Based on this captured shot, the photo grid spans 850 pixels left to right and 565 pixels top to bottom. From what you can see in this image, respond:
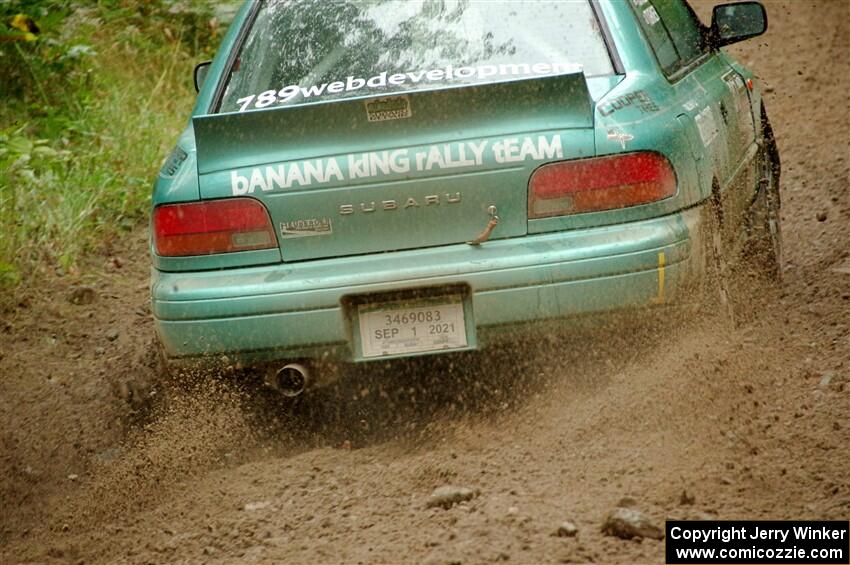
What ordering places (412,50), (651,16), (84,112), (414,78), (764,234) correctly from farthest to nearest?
(84,112) → (764,234) → (651,16) → (412,50) → (414,78)

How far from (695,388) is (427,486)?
3.29 ft

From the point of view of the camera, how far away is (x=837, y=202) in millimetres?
6945

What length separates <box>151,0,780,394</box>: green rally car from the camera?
397 cm

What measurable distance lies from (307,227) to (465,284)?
558 millimetres

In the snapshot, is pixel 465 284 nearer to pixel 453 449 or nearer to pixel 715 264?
pixel 453 449

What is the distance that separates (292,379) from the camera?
13.6 feet

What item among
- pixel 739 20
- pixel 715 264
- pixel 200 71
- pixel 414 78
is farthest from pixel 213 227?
pixel 739 20

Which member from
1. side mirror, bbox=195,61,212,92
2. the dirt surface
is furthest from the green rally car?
side mirror, bbox=195,61,212,92

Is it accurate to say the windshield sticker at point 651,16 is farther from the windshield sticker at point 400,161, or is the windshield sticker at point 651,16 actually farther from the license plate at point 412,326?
the license plate at point 412,326

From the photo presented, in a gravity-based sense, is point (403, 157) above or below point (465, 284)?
above

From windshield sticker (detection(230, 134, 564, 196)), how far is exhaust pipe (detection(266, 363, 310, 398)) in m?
0.59

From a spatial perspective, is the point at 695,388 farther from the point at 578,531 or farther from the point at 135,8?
the point at 135,8

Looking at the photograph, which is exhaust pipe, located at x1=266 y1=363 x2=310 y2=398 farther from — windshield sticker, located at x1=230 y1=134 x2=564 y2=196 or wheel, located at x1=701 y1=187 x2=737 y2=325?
wheel, located at x1=701 y1=187 x2=737 y2=325
